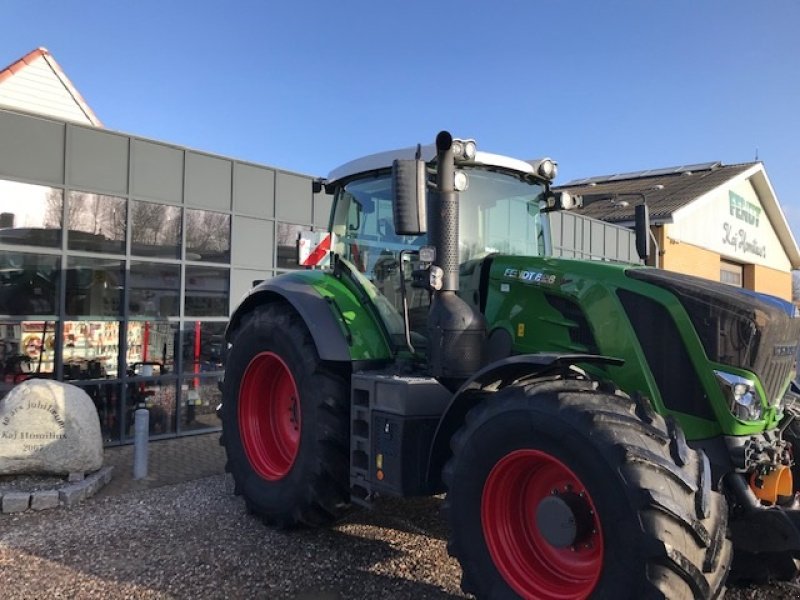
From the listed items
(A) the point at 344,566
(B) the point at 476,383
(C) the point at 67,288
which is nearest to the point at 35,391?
(C) the point at 67,288

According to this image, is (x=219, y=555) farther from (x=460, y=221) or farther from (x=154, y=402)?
(x=154, y=402)

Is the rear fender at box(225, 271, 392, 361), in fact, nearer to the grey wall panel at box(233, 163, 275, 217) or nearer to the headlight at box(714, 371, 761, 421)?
the headlight at box(714, 371, 761, 421)

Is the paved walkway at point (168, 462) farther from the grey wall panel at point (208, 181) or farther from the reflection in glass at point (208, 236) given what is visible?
the grey wall panel at point (208, 181)

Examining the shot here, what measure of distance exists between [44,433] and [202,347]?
324cm

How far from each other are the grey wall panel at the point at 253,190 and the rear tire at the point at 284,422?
4.05m

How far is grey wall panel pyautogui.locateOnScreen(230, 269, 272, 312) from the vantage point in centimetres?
927

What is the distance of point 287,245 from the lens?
32.7 feet

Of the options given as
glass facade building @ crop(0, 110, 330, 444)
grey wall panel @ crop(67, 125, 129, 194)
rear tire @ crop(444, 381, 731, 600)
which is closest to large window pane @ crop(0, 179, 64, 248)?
glass facade building @ crop(0, 110, 330, 444)

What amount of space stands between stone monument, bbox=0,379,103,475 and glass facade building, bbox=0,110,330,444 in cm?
157

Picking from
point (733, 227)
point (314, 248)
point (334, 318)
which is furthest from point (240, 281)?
point (733, 227)

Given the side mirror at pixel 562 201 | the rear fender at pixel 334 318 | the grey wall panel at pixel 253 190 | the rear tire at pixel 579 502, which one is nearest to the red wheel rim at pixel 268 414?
the rear fender at pixel 334 318

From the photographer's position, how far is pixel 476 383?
354 centimetres

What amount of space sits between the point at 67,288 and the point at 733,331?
6.89m

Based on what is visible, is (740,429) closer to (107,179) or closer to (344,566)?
(344,566)
